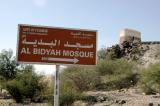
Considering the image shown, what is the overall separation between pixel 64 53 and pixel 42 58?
623mm

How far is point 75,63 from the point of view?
1171cm

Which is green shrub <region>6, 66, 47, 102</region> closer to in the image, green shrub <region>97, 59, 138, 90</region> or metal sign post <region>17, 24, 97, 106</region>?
green shrub <region>97, 59, 138, 90</region>

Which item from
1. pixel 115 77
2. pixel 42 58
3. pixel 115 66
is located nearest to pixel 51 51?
pixel 42 58

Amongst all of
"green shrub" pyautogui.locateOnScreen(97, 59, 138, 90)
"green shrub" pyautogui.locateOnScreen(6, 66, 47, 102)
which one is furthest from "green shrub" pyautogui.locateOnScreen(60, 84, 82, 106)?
"green shrub" pyautogui.locateOnScreen(97, 59, 138, 90)

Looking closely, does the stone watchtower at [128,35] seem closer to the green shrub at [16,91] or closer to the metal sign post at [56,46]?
the green shrub at [16,91]

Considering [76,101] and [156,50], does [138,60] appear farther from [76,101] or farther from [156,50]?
[76,101]

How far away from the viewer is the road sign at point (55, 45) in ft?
38.0

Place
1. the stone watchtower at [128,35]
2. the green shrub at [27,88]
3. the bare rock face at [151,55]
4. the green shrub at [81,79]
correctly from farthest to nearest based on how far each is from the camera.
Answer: the stone watchtower at [128,35], the bare rock face at [151,55], the green shrub at [81,79], the green shrub at [27,88]

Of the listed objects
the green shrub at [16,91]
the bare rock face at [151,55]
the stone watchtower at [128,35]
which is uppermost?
the stone watchtower at [128,35]

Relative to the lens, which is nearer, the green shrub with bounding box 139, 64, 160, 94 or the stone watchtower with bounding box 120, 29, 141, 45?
the green shrub with bounding box 139, 64, 160, 94

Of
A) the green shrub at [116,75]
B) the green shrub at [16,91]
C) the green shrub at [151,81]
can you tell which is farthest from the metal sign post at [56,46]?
the green shrub at [116,75]

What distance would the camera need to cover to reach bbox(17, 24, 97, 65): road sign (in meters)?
11.6

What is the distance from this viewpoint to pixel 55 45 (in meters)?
11.7

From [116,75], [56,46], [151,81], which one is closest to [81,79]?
[116,75]
